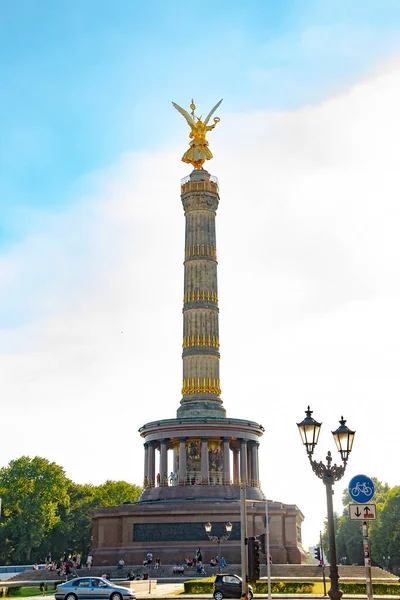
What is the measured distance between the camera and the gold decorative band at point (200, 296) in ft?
182

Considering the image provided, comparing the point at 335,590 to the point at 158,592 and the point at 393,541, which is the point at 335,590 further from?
the point at 393,541

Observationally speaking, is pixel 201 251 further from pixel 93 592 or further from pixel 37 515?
pixel 93 592

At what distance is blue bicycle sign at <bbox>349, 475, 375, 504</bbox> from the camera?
A: 12641 mm

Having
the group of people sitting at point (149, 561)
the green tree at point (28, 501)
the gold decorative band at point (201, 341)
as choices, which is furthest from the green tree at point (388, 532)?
the group of people sitting at point (149, 561)

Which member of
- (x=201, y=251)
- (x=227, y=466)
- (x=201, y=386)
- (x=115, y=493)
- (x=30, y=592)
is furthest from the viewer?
(x=115, y=493)

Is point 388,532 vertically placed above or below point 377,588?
above

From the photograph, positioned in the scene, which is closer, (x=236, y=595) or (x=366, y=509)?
(x=366, y=509)

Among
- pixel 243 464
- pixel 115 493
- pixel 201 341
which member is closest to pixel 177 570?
pixel 243 464

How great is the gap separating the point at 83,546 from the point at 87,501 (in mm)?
4874

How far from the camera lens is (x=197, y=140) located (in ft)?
200

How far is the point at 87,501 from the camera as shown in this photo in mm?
80500

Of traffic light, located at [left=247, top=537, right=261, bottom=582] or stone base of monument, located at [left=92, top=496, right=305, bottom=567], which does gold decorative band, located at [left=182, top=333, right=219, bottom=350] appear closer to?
stone base of monument, located at [left=92, top=496, right=305, bottom=567]

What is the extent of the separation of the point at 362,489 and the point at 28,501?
61321mm

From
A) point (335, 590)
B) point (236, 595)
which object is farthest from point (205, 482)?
point (335, 590)
